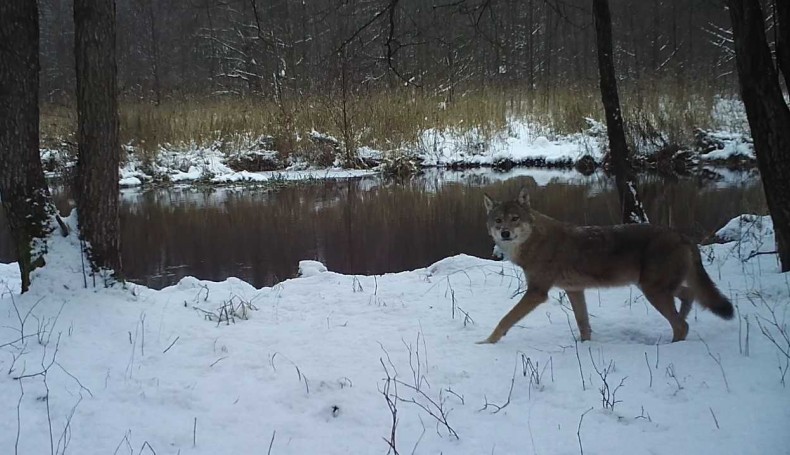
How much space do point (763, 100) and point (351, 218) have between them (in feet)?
27.9

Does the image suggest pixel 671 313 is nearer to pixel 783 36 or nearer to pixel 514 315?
pixel 514 315

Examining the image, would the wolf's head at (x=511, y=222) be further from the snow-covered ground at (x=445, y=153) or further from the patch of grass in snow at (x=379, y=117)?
the patch of grass in snow at (x=379, y=117)

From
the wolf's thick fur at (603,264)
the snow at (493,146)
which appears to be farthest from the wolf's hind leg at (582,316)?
the snow at (493,146)

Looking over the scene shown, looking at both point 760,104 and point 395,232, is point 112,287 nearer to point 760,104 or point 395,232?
point 760,104

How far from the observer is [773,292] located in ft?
17.0

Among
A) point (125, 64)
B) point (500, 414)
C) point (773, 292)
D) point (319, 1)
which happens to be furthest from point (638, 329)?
point (125, 64)

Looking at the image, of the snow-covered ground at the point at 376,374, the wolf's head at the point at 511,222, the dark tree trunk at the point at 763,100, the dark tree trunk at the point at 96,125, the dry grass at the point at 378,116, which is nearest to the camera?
the snow-covered ground at the point at 376,374

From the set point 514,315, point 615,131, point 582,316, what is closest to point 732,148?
point 615,131

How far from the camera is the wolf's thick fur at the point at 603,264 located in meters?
4.39

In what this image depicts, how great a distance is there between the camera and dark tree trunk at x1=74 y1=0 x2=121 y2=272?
17.5ft

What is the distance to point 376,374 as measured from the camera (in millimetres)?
3898

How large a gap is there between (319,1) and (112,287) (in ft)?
54.5

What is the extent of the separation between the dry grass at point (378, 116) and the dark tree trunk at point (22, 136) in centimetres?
1470

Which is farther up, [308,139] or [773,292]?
[308,139]
